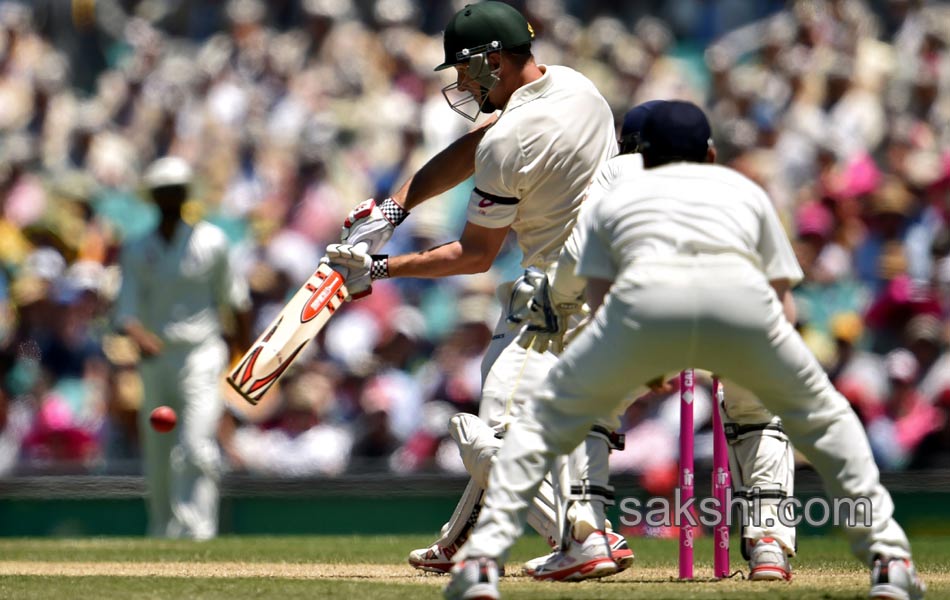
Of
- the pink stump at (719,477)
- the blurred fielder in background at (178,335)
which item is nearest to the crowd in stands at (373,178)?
the blurred fielder in background at (178,335)

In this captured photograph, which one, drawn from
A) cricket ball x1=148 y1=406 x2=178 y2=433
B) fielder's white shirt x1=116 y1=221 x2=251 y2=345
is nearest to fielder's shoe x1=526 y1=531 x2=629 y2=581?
cricket ball x1=148 y1=406 x2=178 y2=433

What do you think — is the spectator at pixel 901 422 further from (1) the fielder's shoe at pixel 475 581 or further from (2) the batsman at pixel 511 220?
(1) the fielder's shoe at pixel 475 581

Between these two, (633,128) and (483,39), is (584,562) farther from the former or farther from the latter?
(483,39)

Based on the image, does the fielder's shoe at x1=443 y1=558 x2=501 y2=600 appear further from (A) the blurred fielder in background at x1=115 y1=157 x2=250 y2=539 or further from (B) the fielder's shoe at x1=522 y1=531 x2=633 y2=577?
(A) the blurred fielder in background at x1=115 y1=157 x2=250 y2=539

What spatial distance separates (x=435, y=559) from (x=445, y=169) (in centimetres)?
167

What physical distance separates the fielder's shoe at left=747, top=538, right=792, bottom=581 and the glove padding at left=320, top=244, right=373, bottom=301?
1888 mm

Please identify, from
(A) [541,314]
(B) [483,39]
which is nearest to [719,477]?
(A) [541,314]

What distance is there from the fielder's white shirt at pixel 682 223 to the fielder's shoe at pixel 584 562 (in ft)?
4.45

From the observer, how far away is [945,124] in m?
13.2

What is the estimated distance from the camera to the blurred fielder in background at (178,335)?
38.1 ft

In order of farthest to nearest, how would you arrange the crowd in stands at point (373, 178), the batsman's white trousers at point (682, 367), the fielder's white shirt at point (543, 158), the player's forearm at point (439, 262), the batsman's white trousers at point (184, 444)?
1. the crowd in stands at point (373, 178)
2. the batsman's white trousers at point (184, 444)
3. the player's forearm at point (439, 262)
4. the fielder's white shirt at point (543, 158)
5. the batsman's white trousers at point (682, 367)

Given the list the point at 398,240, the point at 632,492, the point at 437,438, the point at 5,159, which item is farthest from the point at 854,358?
the point at 5,159

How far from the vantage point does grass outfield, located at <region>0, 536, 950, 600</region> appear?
597cm

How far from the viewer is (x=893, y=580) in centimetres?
517
